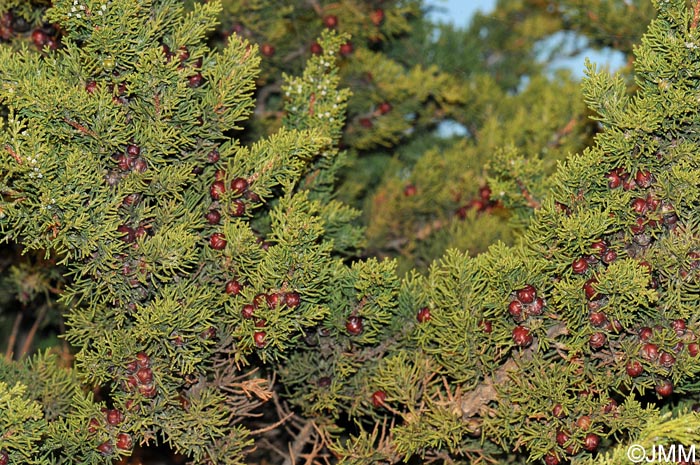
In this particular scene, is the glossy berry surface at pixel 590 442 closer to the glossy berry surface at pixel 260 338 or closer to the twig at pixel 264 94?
the glossy berry surface at pixel 260 338

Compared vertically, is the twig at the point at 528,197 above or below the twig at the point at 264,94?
above

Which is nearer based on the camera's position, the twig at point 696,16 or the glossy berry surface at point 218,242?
the twig at point 696,16

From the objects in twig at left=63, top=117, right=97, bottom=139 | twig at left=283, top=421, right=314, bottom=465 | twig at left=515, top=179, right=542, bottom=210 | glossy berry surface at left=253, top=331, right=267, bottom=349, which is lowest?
twig at left=283, top=421, right=314, bottom=465

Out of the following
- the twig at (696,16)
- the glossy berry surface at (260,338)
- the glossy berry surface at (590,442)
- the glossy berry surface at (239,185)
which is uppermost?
the twig at (696,16)

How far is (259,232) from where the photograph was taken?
6.01ft

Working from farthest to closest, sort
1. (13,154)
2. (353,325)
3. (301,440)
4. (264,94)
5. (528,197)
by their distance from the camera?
(264,94)
(528,197)
(301,440)
(353,325)
(13,154)

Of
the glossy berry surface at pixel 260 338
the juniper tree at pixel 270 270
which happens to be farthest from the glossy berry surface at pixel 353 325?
the glossy berry surface at pixel 260 338

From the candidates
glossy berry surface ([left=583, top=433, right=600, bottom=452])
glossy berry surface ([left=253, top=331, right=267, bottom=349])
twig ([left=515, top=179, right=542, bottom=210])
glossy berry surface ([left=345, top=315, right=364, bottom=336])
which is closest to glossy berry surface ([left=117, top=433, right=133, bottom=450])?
glossy berry surface ([left=253, top=331, right=267, bottom=349])

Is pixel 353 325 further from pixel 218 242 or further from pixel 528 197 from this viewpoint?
pixel 528 197

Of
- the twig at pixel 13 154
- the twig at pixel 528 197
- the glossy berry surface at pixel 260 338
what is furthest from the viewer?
the twig at pixel 528 197

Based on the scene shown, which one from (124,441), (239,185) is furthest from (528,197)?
(124,441)

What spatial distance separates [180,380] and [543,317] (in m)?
0.66

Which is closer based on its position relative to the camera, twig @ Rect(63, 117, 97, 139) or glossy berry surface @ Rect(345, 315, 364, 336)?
twig @ Rect(63, 117, 97, 139)

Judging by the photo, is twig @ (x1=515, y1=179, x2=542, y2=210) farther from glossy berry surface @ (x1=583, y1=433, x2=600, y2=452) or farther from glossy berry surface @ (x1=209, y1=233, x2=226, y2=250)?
glossy berry surface @ (x1=209, y1=233, x2=226, y2=250)
